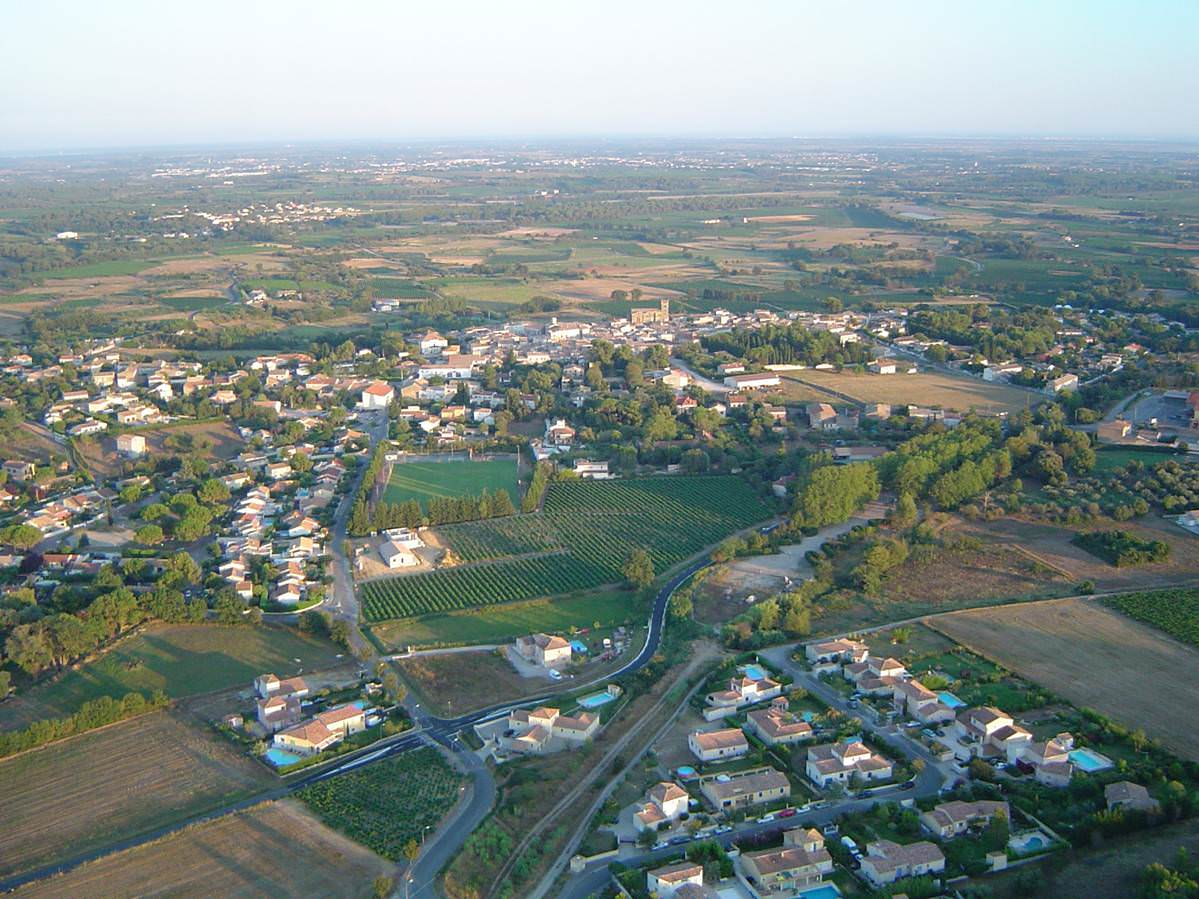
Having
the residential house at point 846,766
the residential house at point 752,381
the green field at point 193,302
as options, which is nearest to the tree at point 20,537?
the residential house at point 846,766

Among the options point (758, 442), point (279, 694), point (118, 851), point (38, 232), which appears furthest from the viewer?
point (38, 232)

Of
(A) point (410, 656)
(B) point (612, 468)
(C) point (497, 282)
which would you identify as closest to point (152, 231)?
(C) point (497, 282)

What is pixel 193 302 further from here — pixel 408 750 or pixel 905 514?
pixel 408 750

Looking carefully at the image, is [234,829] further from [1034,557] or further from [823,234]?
[823,234]

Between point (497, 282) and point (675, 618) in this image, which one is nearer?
point (675, 618)

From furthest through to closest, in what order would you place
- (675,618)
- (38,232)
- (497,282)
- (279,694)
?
Answer: (38,232), (497,282), (675,618), (279,694)

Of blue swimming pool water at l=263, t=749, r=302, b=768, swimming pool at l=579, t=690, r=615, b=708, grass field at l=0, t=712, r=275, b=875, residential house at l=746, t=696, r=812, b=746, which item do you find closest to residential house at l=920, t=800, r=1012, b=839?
residential house at l=746, t=696, r=812, b=746
